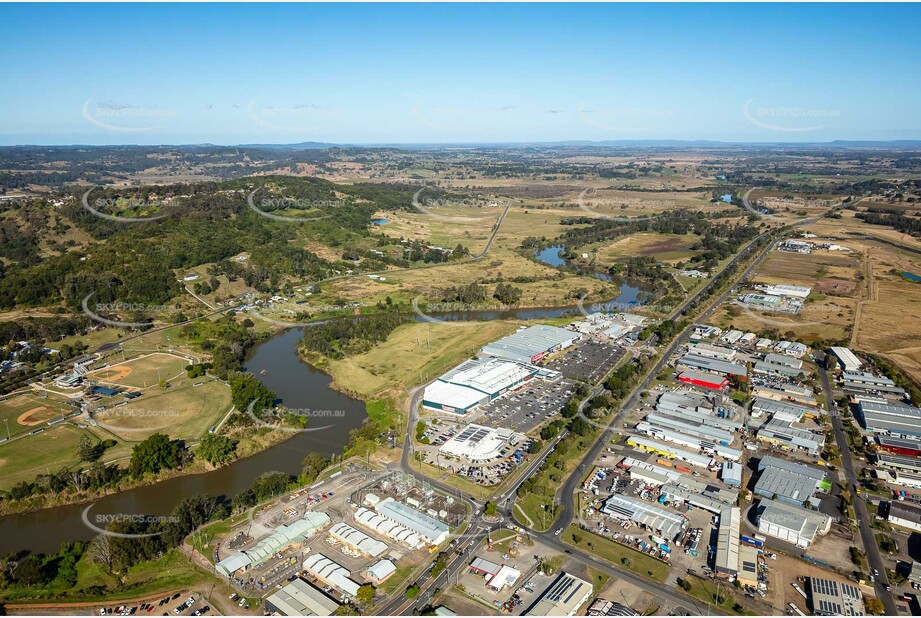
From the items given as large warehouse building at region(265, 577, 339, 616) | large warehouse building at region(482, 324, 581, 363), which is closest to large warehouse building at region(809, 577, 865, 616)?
large warehouse building at region(265, 577, 339, 616)

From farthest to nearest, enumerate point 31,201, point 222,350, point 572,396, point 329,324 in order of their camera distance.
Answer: point 31,201 < point 329,324 < point 222,350 < point 572,396

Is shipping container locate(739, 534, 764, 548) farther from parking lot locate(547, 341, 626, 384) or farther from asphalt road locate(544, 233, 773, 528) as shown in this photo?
parking lot locate(547, 341, 626, 384)

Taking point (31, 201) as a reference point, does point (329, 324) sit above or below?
below

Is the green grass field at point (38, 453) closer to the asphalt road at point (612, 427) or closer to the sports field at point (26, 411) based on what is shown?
the sports field at point (26, 411)

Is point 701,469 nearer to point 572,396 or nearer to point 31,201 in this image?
point 572,396

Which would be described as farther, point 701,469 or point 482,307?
point 482,307

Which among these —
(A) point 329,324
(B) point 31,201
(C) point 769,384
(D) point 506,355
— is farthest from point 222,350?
(B) point 31,201

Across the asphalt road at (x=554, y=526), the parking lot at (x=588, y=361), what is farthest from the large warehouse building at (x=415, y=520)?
the parking lot at (x=588, y=361)

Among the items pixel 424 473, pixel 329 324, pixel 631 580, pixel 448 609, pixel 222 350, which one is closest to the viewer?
pixel 448 609
